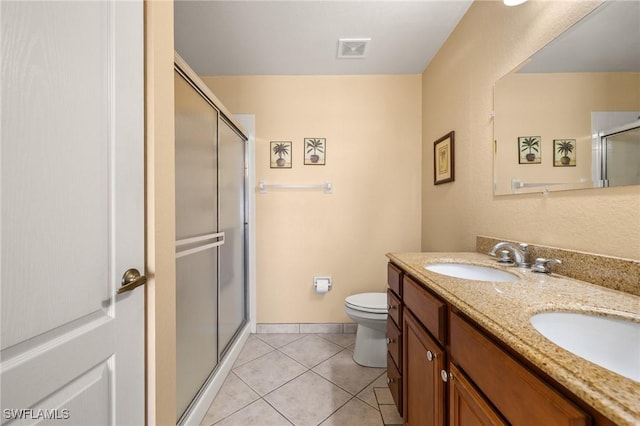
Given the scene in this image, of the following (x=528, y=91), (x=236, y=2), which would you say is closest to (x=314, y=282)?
(x=528, y=91)

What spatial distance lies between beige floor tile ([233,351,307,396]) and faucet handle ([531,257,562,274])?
1533mm

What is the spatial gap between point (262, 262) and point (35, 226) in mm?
1812

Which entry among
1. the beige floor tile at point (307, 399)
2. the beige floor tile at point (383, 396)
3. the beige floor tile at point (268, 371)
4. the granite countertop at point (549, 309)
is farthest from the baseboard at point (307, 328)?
the granite countertop at point (549, 309)

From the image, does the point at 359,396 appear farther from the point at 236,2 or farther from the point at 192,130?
the point at 236,2

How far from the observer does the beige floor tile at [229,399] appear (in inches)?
53.0

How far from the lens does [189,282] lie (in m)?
1.23

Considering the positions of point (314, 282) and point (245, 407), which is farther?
point (314, 282)

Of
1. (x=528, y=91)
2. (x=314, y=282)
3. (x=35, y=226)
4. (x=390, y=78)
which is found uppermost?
(x=390, y=78)

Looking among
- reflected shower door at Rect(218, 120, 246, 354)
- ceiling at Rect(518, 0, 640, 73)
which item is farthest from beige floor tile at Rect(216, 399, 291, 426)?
ceiling at Rect(518, 0, 640, 73)

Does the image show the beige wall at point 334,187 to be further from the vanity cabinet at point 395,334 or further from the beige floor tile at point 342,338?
the vanity cabinet at point 395,334

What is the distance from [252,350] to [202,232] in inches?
46.9

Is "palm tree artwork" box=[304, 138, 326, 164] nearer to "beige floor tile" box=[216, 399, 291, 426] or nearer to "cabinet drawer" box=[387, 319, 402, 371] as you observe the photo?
"cabinet drawer" box=[387, 319, 402, 371]

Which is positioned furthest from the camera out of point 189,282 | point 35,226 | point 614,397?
point 189,282

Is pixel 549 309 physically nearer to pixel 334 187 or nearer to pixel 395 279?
pixel 395 279
